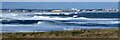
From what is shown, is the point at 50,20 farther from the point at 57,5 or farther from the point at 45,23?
the point at 57,5

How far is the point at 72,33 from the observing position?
531 inches

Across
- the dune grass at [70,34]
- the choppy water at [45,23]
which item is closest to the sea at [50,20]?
the choppy water at [45,23]

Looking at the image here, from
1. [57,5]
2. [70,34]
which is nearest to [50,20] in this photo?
[57,5]

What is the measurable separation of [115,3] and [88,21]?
1.80 metres

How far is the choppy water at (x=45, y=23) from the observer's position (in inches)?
583

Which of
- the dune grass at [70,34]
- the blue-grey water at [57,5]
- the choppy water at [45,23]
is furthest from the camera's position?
the blue-grey water at [57,5]

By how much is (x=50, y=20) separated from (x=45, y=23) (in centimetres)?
34

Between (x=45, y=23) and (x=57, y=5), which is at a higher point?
(x=57, y=5)

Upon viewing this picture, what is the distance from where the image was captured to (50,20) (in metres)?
15.6

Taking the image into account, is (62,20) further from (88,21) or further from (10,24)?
(10,24)

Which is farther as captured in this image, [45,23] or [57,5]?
[45,23]

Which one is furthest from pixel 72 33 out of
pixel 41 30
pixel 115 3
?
pixel 115 3

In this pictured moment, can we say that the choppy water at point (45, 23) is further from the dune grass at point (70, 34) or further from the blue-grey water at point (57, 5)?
the dune grass at point (70, 34)

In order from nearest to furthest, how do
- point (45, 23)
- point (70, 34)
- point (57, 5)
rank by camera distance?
point (70, 34), point (57, 5), point (45, 23)
